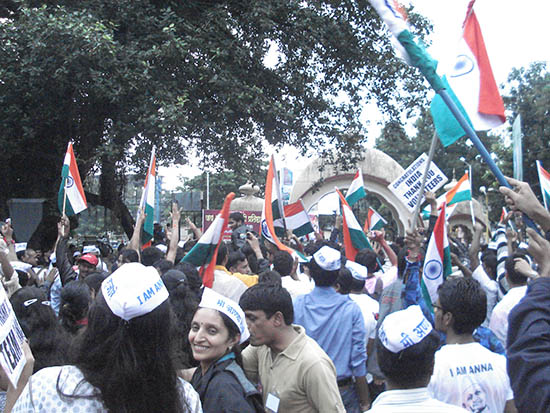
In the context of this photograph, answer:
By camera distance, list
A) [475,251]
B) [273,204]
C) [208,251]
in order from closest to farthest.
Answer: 1. [208,251]
2. [475,251]
3. [273,204]

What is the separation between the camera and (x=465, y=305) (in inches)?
128

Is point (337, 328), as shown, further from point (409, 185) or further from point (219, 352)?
point (409, 185)

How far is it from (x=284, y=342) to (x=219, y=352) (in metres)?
0.47

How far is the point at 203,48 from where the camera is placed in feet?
36.5

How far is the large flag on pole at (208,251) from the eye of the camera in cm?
509

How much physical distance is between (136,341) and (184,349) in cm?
162

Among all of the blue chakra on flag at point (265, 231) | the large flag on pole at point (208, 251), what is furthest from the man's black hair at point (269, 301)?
the blue chakra on flag at point (265, 231)

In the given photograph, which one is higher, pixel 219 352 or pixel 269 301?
pixel 269 301

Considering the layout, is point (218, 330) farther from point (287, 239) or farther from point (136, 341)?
point (287, 239)

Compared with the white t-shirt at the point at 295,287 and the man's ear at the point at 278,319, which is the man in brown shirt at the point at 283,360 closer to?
the man's ear at the point at 278,319

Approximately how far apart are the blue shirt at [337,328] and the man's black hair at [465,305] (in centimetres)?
88

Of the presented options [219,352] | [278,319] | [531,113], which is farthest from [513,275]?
[531,113]

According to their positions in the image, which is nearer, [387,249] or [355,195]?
[387,249]

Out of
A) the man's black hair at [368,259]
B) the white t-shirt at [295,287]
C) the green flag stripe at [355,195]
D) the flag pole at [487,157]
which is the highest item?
the flag pole at [487,157]
